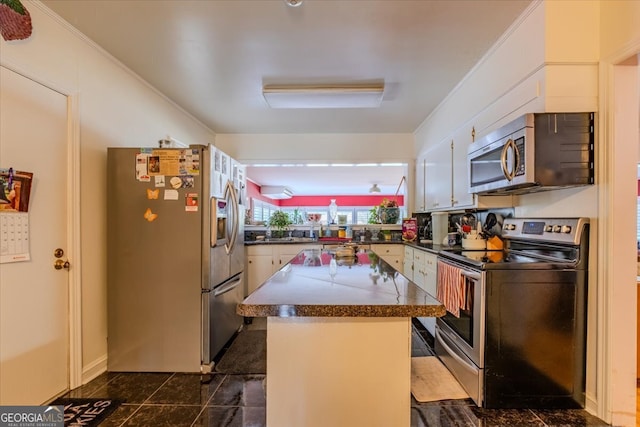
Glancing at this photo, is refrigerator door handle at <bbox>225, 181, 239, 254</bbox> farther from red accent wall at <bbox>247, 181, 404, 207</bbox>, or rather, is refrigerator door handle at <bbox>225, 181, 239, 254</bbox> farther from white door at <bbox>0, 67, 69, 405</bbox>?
red accent wall at <bbox>247, 181, 404, 207</bbox>

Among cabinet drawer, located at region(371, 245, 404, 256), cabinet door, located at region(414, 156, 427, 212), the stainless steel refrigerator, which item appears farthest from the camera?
cabinet drawer, located at region(371, 245, 404, 256)

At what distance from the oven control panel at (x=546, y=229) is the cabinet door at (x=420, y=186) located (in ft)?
5.37

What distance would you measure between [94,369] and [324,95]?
298 cm

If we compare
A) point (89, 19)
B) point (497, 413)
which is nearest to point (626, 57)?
point (497, 413)

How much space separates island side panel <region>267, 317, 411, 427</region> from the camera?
109 centimetres

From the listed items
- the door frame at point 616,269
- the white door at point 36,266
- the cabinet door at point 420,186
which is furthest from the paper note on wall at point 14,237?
the cabinet door at point 420,186

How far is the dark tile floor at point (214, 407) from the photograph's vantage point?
1744 millimetres

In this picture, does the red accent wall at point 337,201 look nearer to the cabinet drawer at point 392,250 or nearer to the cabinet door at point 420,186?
the cabinet door at point 420,186

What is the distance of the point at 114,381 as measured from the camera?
7.26 ft

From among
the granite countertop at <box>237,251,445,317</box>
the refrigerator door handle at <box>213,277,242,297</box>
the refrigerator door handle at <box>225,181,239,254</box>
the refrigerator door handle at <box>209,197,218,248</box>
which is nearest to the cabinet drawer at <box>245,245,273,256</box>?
the refrigerator door handle at <box>213,277,242,297</box>

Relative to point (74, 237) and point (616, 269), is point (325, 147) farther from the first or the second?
point (616, 269)

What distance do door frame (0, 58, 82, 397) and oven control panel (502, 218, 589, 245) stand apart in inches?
126

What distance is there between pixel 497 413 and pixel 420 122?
11.0ft

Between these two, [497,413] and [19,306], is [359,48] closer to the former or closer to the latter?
[497,413]
